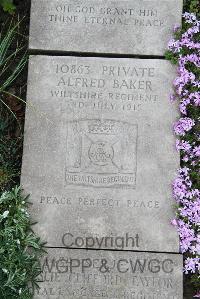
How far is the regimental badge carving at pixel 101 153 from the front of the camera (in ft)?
14.2

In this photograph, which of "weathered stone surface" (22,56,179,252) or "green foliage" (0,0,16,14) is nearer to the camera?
"weathered stone surface" (22,56,179,252)

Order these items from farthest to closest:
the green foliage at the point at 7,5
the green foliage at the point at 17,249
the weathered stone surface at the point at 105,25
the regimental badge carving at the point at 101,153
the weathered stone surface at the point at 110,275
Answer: the green foliage at the point at 7,5 → the weathered stone surface at the point at 105,25 → the regimental badge carving at the point at 101,153 → the weathered stone surface at the point at 110,275 → the green foliage at the point at 17,249

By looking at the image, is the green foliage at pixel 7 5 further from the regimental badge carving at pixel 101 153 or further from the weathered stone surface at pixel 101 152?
the regimental badge carving at pixel 101 153

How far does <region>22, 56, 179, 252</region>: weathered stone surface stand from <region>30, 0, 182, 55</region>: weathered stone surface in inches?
5.4

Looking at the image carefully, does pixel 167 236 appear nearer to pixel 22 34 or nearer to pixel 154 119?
pixel 154 119

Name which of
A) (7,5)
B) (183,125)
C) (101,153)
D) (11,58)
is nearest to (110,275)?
(101,153)

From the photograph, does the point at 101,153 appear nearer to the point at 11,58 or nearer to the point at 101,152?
the point at 101,152

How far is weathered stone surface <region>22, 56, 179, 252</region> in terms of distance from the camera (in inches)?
169

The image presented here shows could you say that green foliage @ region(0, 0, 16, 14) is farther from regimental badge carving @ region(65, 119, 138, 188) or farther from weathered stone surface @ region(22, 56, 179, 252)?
regimental badge carving @ region(65, 119, 138, 188)

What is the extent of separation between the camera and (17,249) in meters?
4.16

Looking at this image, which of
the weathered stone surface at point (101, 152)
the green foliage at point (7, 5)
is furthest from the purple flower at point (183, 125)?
the green foliage at point (7, 5)

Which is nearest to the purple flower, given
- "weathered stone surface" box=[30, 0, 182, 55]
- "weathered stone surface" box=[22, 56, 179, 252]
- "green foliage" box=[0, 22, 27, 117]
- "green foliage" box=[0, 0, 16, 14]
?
"weathered stone surface" box=[22, 56, 179, 252]

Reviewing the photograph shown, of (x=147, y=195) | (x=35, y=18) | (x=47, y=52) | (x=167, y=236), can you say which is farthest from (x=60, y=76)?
(x=167, y=236)

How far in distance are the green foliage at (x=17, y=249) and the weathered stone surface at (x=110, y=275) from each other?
114mm
